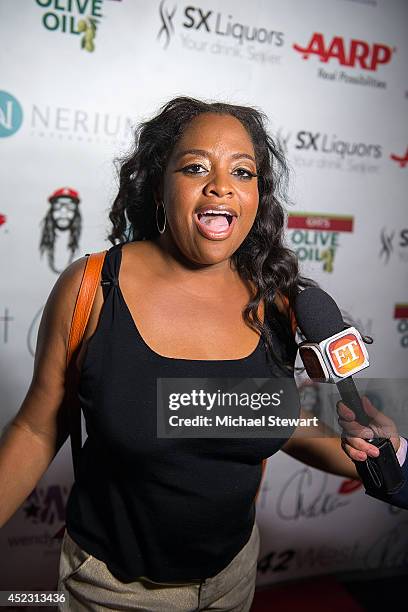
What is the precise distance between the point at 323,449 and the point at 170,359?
395 mm

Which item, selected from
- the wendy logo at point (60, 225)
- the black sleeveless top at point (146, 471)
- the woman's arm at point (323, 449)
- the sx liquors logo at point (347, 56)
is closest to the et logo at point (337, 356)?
the black sleeveless top at point (146, 471)

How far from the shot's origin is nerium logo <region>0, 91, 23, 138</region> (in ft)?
5.48

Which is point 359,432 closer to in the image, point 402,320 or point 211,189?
point 211,189

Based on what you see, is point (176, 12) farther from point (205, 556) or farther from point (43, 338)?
point (205, 556)

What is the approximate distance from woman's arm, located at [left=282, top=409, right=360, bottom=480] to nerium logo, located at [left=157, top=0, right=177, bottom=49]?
3.87ft

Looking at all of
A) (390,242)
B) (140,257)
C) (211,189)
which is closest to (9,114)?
(140,257)

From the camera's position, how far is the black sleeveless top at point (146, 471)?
94cm

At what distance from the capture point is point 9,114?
5.49ft

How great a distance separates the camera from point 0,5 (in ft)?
5.37

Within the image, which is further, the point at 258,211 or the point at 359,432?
the point at 258,211

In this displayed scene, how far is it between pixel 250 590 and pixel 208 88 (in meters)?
1.36

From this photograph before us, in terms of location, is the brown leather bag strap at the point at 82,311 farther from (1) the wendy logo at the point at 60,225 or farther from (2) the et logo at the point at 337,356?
(1) the wendy logo at the point at 60,225

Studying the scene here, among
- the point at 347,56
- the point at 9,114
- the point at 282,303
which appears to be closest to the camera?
the point at 282,303

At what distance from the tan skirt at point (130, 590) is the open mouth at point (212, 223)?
22.7 inches
